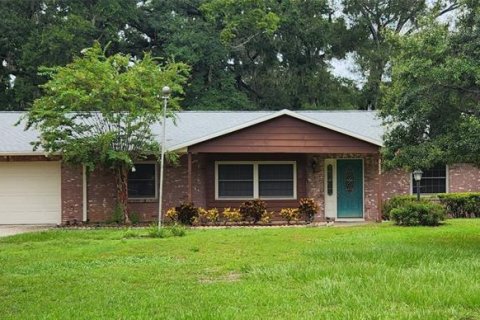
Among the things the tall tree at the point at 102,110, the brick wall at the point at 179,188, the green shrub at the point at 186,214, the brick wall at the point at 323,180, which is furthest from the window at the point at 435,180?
the tall tree at the point at 102,110

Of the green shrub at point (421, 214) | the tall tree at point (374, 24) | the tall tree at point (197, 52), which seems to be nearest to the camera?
the green shrub at point (421, 214)

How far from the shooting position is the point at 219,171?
19.3 m

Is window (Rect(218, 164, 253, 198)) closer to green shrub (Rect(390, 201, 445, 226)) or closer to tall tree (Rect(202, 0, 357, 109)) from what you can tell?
green shrub (Rect(390, 201, 445, 226))

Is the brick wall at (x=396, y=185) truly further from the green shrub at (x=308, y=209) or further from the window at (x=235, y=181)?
the window at (x=235, y=181)

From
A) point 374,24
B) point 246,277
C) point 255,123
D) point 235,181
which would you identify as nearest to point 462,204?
point 255,123

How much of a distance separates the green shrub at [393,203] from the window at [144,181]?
25.1ft

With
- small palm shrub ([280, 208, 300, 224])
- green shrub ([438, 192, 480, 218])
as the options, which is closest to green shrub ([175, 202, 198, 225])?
small palm shrub ([280, 208, 300, 224])

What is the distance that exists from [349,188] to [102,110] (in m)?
8.53

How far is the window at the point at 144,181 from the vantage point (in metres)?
19.3

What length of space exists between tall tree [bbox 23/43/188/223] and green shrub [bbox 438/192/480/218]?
9383 millimetres

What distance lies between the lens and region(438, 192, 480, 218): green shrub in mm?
18406

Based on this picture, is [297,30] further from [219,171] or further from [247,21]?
[219,171]

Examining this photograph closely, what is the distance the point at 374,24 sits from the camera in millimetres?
38000

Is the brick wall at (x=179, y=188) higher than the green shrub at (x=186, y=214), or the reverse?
the brick wall at (x=179, y=188)
